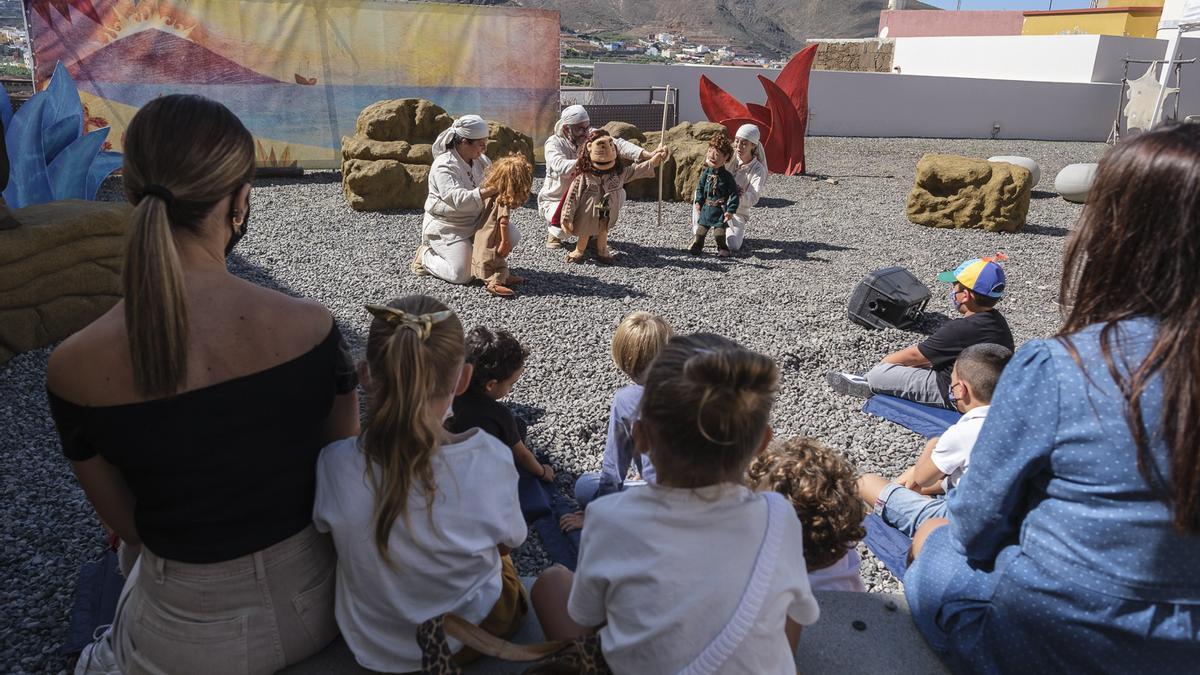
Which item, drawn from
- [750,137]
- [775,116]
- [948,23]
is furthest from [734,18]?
[750,137]

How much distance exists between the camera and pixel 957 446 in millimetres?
2803

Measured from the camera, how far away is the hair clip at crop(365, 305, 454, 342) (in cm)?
160

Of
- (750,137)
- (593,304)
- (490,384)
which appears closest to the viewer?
(490,384)

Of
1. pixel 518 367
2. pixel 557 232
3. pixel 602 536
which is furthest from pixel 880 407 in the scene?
pixel 557 232

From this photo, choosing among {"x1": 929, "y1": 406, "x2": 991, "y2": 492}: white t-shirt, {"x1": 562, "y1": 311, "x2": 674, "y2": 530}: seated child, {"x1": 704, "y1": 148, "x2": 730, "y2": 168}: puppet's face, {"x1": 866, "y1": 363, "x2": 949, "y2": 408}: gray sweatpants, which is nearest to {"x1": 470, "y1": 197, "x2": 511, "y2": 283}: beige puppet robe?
{"x1": 704, "y1": 148, "x2": 730, "y2": 168}: puppet's face

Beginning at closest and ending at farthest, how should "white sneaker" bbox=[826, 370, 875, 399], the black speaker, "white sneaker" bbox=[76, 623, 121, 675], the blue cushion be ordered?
"white sneaker" bbox=[76, 623, 121, 675]
the blue cushion
"white sneaker" bbox=[826, 370, 875, 399]
the black speaker

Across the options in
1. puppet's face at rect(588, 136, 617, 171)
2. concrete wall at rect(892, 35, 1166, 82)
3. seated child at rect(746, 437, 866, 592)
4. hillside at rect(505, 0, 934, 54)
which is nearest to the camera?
seated child at rect(746, 437, 866, 592)

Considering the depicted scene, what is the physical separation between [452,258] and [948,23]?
3144cm

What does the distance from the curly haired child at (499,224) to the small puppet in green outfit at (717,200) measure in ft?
6.10

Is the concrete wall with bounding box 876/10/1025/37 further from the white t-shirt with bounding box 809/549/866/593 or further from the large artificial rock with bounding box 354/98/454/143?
the white t-shirt with bounding box 809/549/866/593

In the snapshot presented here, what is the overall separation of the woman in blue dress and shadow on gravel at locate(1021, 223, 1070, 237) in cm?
755

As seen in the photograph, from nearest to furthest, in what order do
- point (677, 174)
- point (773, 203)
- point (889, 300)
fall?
point (889, 300) < point (677, 174) < point (773, 203)

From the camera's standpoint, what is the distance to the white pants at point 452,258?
232 inches

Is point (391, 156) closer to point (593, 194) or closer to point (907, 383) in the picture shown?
point (593, 194)
